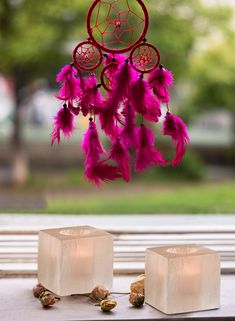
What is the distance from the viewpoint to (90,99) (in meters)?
2.14

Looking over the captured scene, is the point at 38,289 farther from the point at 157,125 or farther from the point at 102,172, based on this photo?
the point at 157,125

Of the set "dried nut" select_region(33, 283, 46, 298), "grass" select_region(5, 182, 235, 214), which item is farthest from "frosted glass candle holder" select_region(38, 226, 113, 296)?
"grass" select_region(5, 182, 235, 214)

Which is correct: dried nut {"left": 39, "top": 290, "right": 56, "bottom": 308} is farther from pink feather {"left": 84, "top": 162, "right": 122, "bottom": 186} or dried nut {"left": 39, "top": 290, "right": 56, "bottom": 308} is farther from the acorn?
pink feather {"left": 84, "top": 162, "right": 122, "bottom": 186}

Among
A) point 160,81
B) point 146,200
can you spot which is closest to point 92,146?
point 160,81

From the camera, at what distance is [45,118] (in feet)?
33.4

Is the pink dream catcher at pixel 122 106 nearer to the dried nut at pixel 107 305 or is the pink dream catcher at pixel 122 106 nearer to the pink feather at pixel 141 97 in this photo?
the pink feather at pixel 141 97

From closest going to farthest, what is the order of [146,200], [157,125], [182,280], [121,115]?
[182,280] < [121,115] < [146,200] < [157,125]

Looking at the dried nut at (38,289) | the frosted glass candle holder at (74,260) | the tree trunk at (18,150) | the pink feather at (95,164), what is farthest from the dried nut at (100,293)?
the tree trunk at (18,150)

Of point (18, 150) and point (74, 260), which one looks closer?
point (74, 260)

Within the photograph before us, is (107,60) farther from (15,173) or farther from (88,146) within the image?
→ (15,173)

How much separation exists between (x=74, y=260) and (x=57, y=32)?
535 centimetres

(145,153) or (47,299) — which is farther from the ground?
(145,153)

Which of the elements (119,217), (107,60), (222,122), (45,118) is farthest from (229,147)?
(107,60)

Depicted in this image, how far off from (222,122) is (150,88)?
8.40 m
